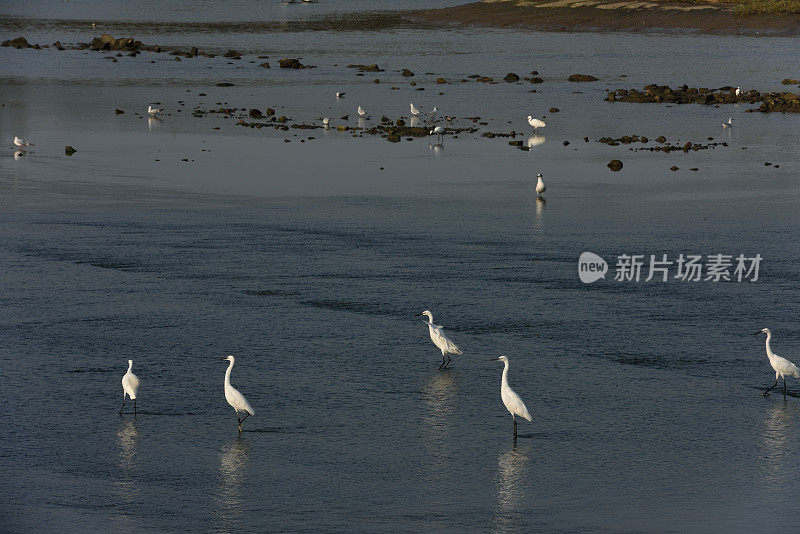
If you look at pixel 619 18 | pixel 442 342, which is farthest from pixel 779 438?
pixel 619 18

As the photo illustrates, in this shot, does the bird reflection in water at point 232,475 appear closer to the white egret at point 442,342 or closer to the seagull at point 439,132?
the white egret at point 442,342

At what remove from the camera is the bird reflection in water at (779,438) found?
1769 centimetres

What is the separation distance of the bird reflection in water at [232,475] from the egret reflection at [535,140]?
32686mm

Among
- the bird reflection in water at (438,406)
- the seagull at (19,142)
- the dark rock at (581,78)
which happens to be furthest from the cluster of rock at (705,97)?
the bird reflection in water at (438,406)

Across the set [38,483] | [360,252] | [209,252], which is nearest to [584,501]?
[38,483]

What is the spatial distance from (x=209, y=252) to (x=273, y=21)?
127 metres

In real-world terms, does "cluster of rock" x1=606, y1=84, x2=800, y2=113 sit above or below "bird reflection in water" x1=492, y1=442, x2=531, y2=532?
above

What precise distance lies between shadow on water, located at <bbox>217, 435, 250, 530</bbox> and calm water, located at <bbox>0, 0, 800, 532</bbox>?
1.9 inches

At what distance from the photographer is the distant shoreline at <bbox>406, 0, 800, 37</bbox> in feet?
332

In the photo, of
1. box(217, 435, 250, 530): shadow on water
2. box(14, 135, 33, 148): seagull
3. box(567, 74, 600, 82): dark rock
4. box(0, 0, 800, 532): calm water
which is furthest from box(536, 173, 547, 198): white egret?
box(567, 74, 600, 82): dark rock

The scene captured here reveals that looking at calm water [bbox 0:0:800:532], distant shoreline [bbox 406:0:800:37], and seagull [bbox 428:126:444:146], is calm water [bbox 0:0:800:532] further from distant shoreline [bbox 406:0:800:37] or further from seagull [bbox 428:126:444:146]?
distant shoreline [bbox 406:0:800:37]

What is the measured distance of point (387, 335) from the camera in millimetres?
24094

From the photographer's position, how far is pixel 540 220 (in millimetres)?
34375

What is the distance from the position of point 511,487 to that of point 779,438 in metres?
5.22
